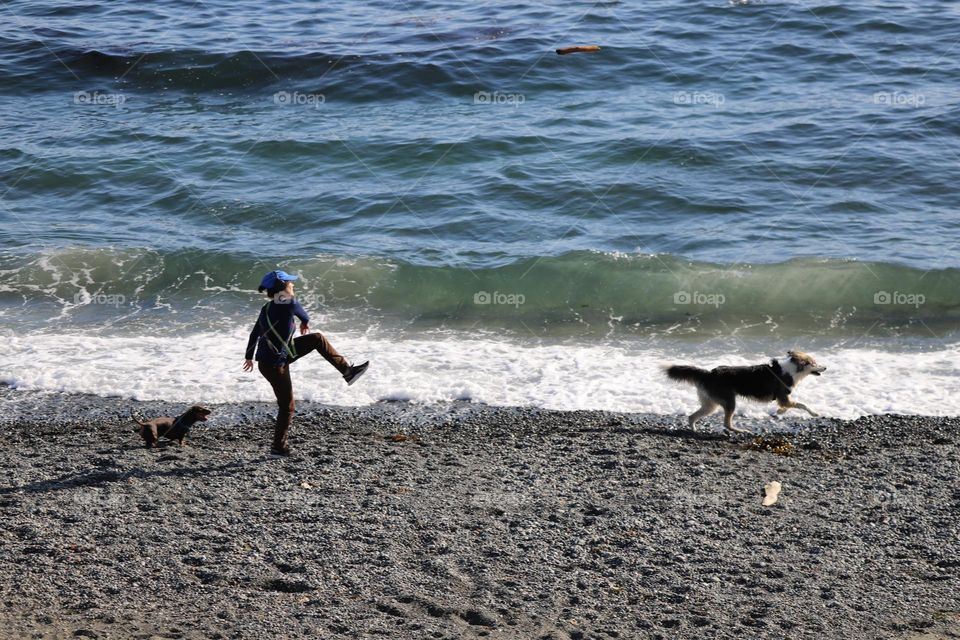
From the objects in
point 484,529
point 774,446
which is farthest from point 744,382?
point 484,529

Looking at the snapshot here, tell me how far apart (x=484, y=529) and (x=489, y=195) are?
40.9ft

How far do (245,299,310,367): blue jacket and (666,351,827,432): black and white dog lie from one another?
419 cm

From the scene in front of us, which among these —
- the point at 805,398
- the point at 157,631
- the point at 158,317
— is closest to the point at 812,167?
the point at 805,398

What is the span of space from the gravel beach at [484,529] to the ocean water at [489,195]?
1.51 m

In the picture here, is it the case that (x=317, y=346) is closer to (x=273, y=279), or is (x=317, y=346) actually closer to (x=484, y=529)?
(x=273, y=279)

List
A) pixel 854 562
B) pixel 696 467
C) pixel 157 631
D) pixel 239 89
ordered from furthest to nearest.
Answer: pixel 239 89 → pixel 696 467 → pixel 854 562 → pixel 157 631

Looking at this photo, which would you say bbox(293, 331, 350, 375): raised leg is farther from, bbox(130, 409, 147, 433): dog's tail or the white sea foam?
the white sea foam

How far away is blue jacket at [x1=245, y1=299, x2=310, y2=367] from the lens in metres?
10.6

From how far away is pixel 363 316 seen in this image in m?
16.1

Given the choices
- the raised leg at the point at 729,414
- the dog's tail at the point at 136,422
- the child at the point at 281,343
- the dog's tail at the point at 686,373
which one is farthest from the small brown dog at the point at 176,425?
→ the raised leg at the point at 729,414

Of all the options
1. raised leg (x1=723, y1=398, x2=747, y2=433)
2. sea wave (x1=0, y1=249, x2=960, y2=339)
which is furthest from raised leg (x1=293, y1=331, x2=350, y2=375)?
sea wave (x1=0, y1=249, x2=960, y2=339)

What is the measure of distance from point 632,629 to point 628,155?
1550cm

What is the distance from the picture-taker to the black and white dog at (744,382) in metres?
11.5

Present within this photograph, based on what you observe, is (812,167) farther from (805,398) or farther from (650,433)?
(650,433)
